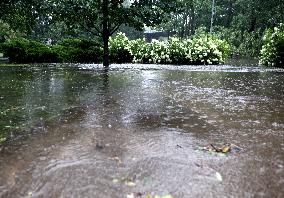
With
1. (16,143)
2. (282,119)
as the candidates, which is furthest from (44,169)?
(282,119)

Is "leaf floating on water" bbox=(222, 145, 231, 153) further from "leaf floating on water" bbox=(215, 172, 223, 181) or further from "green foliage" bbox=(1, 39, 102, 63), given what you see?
"green foliage" bbox=(1, 39, 102, 63)

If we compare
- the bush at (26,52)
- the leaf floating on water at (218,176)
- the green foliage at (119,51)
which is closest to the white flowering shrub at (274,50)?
the green foliage at (119,51)

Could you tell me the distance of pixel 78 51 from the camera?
47.4 ft

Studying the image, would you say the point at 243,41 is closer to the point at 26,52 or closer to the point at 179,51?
the point at 179,51

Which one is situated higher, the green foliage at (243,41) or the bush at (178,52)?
A: the green foliage at (243,41)

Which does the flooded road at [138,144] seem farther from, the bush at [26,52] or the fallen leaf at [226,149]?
the bush at [26,52]

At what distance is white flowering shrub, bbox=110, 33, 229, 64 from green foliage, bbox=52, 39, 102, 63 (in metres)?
0.76

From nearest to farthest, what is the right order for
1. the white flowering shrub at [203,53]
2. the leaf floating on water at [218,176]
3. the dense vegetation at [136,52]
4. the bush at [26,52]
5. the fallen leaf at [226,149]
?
the leaf floating on water at [218,176] → the fallen leaf at [226,149] → the bush at [26,52] → the dense vegetation at [136,52] → the white flowering shrub at [203,53]

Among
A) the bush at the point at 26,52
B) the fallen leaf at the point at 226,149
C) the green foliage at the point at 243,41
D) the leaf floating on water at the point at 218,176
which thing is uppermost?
the green foliage at the point at 243,41

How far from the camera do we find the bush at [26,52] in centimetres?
1284

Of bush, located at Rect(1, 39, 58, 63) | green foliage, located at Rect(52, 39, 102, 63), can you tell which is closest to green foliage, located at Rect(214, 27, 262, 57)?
green foliage, located at Rect(52, 39, 102, 63)

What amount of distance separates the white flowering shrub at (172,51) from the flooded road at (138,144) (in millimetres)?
9044

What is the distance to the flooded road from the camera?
7.47ft

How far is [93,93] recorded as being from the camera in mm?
5871
